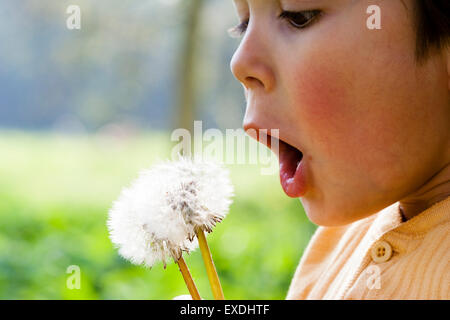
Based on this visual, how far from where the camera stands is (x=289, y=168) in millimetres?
660

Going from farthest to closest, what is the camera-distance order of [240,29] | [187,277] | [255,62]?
[240,29] → [255,62] → [187,277]

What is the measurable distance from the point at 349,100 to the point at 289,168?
11 centimetres

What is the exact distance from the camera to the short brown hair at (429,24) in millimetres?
603

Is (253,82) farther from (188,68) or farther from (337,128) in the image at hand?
(188,68)

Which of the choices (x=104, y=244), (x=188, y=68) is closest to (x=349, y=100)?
(x=104, y=244)

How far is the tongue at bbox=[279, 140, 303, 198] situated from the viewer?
0.63 meters

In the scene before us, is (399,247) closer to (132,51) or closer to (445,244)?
(445,244)

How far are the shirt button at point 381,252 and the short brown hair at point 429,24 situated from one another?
8.3 inches

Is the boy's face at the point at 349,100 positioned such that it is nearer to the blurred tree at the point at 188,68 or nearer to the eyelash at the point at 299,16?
the eyelash at the point at 299,16

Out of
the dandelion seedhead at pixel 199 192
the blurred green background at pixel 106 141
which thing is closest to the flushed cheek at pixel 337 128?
the dandelion seedhead at pixel 199 192

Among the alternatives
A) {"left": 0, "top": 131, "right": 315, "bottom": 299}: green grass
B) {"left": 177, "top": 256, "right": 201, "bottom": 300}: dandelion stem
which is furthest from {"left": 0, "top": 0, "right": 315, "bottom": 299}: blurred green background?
{"left": 177, "top": 256, "right": 201, "bottom": 300}: dandelion stem

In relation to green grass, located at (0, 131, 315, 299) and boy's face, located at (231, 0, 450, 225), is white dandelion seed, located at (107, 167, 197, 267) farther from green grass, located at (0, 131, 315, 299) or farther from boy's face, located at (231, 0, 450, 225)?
boy's face, located at (231, 0, 450, 225)

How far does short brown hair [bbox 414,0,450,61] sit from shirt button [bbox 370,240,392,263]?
8.3 inches
